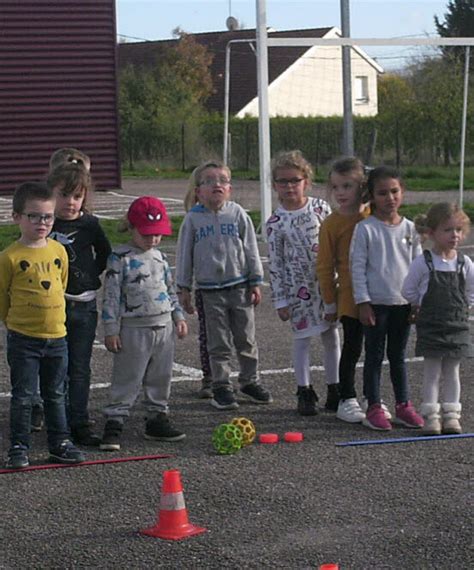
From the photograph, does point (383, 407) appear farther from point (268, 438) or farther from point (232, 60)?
point (232, 60)

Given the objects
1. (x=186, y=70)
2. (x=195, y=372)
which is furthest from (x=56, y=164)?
(x=186, y=70)

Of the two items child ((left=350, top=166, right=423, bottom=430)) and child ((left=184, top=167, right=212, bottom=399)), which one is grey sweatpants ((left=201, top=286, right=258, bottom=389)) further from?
child ((left=350, top=166, right=423, bottom=430))

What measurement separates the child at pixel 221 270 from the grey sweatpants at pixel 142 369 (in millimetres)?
788

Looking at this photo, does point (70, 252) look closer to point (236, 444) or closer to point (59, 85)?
point (236, 444)

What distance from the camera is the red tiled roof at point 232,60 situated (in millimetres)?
57188

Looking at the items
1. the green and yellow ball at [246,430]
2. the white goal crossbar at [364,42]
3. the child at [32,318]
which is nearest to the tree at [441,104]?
the white goal crossbar at [364,42]

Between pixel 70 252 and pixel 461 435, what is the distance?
2.51 m

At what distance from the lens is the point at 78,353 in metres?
7.55

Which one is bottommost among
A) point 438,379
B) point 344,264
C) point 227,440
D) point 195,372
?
point 195,372

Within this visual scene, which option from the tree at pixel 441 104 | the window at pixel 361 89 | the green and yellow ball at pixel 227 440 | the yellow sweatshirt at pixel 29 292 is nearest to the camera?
the yellow sweatshirt at pixel 29 292

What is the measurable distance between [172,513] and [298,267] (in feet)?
9.92

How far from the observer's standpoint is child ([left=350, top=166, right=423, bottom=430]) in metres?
7.72

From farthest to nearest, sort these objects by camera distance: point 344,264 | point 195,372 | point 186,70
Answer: point 186,70 < point 195,372 < point 344,264

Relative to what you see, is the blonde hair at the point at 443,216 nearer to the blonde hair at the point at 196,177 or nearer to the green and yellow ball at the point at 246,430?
the blonde hair at the point at 196,177
